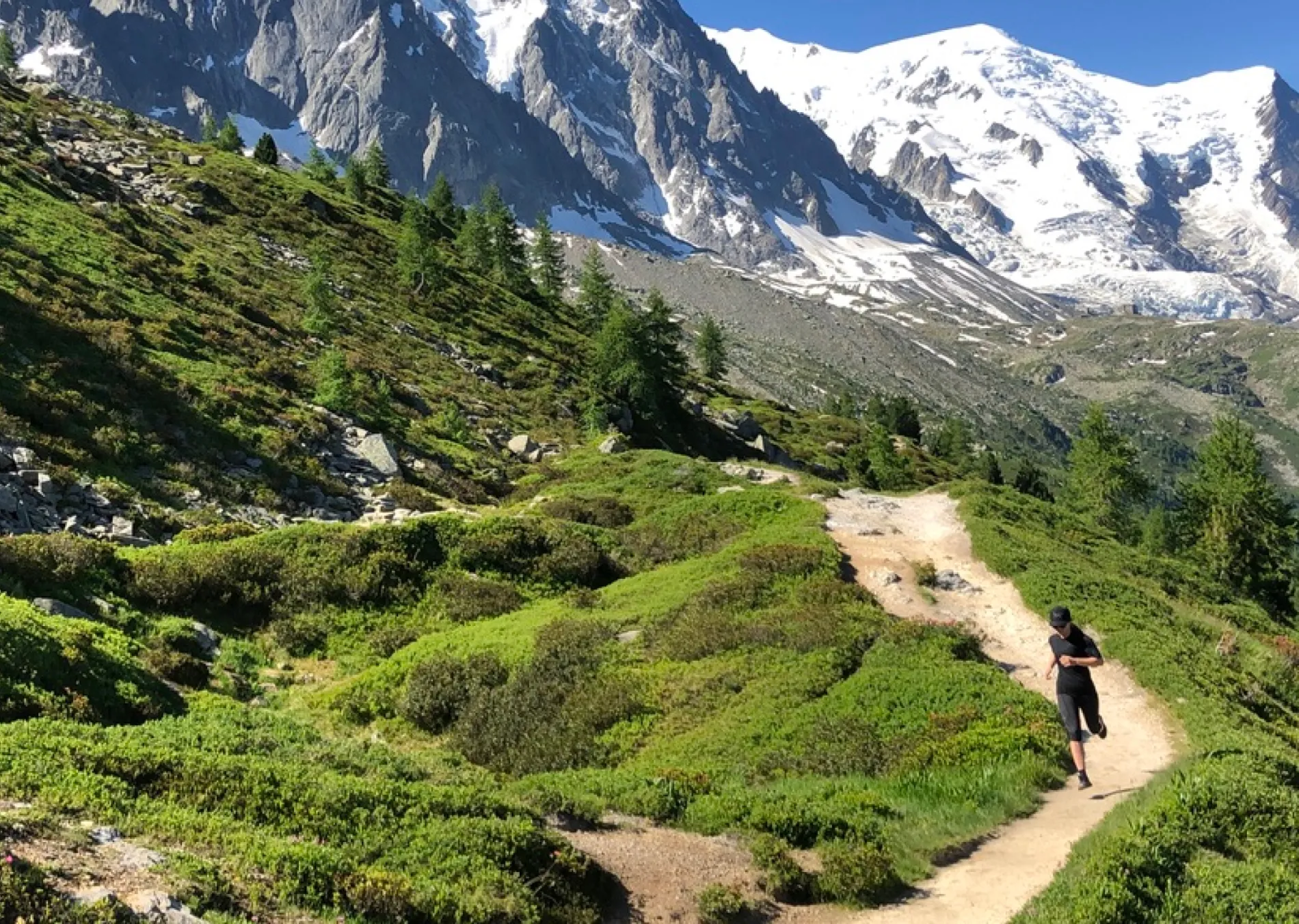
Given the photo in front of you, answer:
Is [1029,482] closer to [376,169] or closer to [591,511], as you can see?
[591,511]

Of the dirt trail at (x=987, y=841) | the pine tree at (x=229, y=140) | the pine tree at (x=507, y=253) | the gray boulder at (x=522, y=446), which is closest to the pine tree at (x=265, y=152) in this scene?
the pine tree at (x=229, y=140)

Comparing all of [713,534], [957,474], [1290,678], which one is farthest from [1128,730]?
[957,474]

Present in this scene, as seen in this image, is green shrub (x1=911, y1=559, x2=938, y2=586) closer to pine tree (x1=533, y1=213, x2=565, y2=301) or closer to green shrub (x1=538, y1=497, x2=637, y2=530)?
green shrub (x1=538, y1=497, x2=637, y2=530)

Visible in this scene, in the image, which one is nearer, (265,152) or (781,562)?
(781,562)

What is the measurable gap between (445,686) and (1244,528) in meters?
70.4

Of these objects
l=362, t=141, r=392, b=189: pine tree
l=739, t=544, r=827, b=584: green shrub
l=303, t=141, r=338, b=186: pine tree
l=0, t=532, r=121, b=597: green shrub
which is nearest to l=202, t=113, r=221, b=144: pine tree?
l=303, t=141, r=338, b=186: pine tree

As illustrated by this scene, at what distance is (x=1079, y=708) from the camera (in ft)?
47.2

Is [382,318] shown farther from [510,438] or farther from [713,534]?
[713,534]

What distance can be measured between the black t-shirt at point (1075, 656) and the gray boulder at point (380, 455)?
1098 inches

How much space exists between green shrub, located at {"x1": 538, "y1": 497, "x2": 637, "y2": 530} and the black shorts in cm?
1962

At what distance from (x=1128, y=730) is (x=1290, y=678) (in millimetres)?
9911

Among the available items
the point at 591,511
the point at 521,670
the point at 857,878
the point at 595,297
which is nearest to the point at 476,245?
the point at 595,297

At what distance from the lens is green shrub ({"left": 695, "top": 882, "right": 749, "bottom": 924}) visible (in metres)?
9.62

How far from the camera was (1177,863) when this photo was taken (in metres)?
10.4
